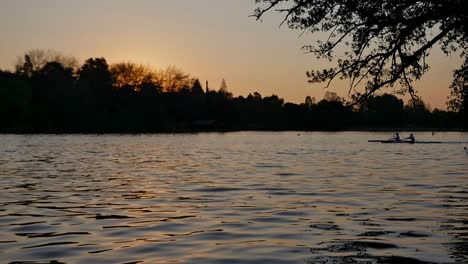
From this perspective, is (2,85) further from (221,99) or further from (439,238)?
(439,238)

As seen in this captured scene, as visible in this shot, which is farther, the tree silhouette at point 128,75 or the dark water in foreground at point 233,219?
the tree silhouette at point 128,75

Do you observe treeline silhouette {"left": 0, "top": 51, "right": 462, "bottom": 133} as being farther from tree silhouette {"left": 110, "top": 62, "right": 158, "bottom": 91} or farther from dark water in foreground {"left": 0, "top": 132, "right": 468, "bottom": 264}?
dark water in foreground {"left": 0, "top": 132, "right": 468, "bottom": 264}

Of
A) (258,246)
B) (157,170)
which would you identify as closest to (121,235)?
(258,246)

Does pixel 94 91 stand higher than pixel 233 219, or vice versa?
pixel 94 91

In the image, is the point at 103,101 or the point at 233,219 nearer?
the point at 233,219

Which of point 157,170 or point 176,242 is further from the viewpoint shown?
point 157,170

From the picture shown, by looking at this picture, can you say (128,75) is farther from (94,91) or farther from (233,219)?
(233,219)

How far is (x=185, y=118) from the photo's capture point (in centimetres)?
16412

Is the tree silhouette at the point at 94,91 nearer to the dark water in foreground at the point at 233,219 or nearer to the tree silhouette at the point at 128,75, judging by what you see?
the tree silhouette at the point at 128,75

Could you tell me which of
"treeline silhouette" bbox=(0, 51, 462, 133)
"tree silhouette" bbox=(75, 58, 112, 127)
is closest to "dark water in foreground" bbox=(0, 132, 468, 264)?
"treeline silhouette" bbox=(0, 51, 462, 133)

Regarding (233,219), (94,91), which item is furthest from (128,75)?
(233,219)

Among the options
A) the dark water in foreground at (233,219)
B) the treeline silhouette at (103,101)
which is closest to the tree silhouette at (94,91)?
the treeline silhouette at (103,101)

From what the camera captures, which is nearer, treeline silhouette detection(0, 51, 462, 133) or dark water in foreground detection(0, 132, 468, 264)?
dark water in foreground detection(0, 132, 468, 264)

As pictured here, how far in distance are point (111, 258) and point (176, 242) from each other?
1917 mm
